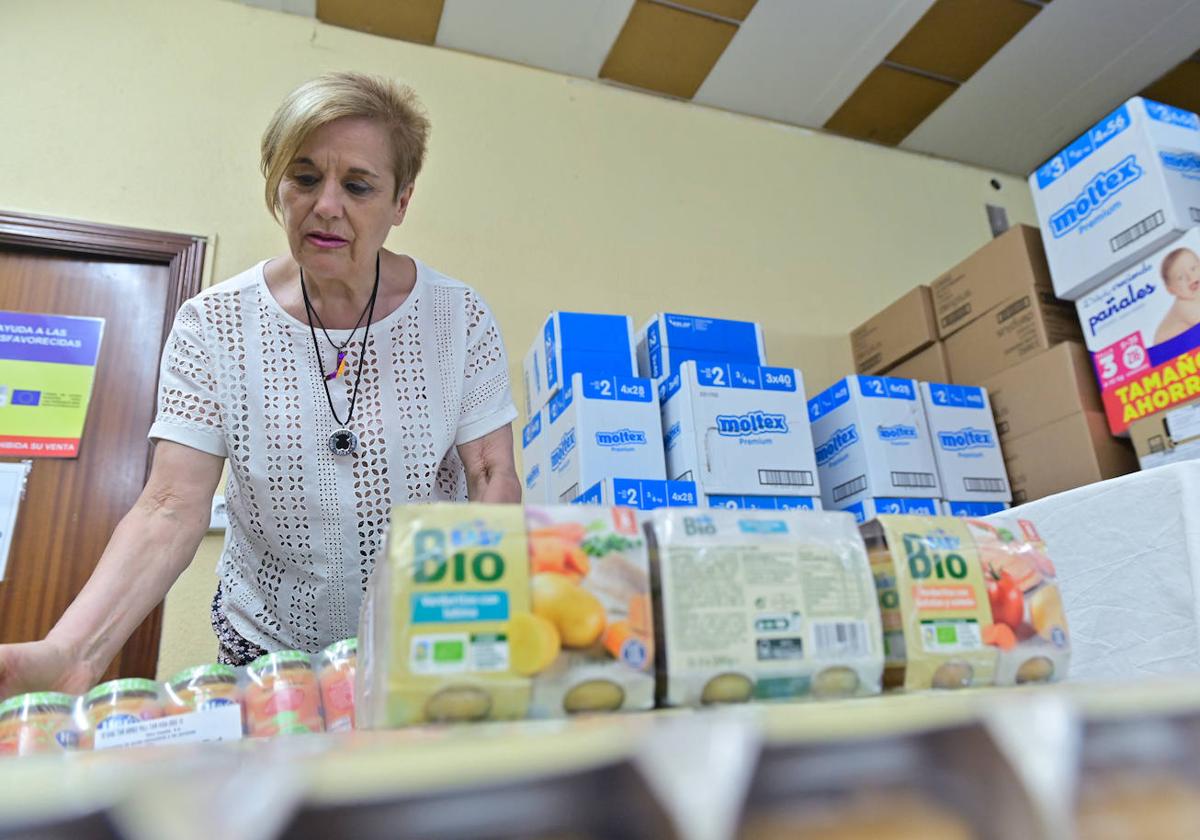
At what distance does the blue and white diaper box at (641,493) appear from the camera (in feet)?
5.84

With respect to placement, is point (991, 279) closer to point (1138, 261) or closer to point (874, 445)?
point (1138, 261)

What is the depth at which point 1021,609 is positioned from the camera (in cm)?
53

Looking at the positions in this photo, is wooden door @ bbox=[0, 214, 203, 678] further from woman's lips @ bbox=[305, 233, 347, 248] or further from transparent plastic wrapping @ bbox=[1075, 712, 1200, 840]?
transparent plastic wrapping @ bbox=[1075, 712, 1200, 840]

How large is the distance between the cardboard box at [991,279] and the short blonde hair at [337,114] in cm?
165

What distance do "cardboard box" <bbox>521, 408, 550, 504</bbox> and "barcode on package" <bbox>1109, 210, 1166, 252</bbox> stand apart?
1.33 m

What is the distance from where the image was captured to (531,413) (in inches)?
87.0

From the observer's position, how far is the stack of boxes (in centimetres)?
164

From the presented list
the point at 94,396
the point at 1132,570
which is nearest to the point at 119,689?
the point at 1132,570

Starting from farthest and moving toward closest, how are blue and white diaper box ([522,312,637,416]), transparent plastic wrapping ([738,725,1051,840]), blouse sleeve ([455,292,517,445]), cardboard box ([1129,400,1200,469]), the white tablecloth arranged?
1. blue and white diaper box ([522,312,637,416])
2. cardboard box ([1129,400,1200,469])
3. blouse sleeve ([455,292,517,445])
4. the white tablecloth
5. transparent plastic wrapping ([738,725,1051,840])

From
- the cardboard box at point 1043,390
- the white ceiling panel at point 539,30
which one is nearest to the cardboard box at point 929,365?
the cardboard box at point 1043,390

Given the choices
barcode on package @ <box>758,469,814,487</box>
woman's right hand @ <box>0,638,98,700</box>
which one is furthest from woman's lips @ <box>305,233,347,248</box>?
barcode on package @ <box>758,469,814,487</box>

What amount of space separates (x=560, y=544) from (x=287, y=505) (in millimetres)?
692

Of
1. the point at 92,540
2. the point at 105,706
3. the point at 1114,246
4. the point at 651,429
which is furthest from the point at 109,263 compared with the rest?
the point at 1114,246

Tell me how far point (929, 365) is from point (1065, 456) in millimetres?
570
